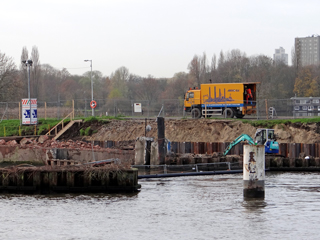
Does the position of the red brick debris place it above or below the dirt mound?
below

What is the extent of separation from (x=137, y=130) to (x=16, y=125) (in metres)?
14.3

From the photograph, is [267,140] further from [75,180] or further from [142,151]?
[75,180]

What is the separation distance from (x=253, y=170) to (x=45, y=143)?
92.1 ft

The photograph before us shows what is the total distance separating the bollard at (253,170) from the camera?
74.7 feet

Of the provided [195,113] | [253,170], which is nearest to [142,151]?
[253,170]

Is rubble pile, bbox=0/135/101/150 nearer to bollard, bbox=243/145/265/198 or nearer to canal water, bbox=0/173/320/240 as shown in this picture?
canal water, bbox=0/173/320/240

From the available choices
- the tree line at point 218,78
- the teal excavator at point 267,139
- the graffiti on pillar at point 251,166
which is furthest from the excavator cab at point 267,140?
the tree line at point 218,78

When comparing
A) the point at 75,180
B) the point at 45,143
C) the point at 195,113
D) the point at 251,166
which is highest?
the point at 195,113

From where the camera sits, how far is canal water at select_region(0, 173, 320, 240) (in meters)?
19.4

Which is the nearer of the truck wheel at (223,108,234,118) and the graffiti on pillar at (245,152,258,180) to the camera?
the graffiti on pillar at (245,152,258,180)

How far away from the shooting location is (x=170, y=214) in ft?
73.4

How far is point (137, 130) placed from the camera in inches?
2004

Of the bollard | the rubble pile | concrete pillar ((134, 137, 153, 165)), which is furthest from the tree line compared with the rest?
the bollard

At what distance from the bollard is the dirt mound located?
20.8 m
